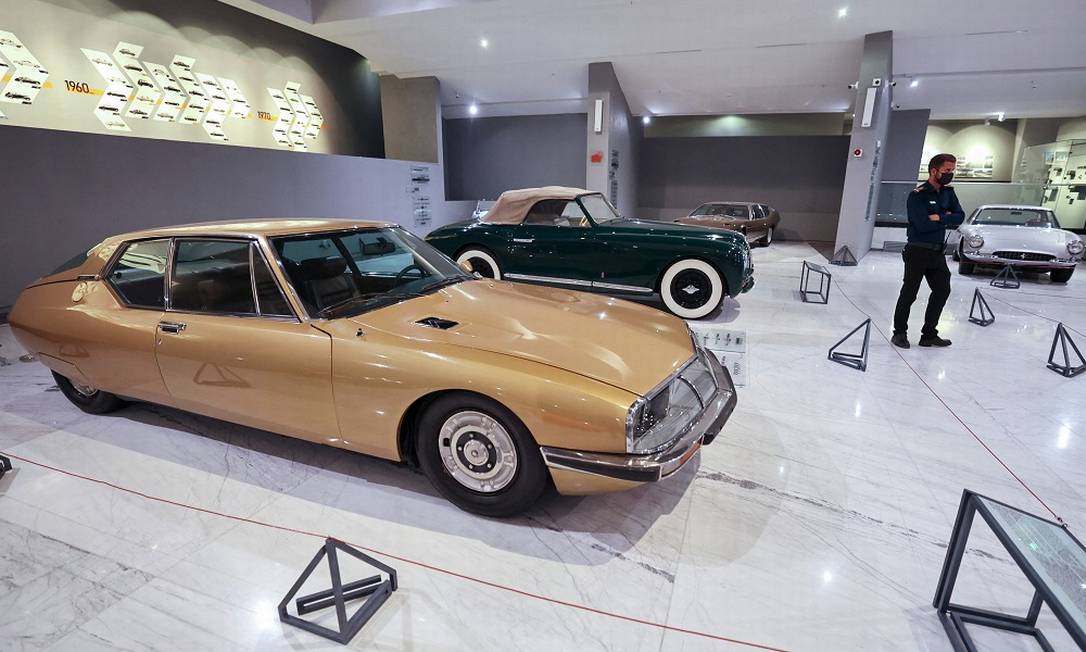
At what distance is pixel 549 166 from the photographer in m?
17.0

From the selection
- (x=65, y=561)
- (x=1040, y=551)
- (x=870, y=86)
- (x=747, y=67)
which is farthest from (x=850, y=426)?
(x=747, y=67)

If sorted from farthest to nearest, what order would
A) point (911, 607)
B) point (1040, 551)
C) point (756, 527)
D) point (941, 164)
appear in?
1. point (941, 164)
2. point (756, 527)
3. point (911, 607)
4. point (1040, 551)

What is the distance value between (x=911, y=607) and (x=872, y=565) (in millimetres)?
Result: 215

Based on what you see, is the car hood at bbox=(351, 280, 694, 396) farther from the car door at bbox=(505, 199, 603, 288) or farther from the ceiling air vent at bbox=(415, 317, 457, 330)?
the car door at bbox=(505, 199, 603, 288)

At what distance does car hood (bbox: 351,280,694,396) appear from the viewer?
7.06 ft

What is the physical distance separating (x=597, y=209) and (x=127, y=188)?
6.15 m

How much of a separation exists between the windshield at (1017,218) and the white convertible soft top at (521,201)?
753 centimetres

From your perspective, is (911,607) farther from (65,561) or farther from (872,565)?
(65,561)

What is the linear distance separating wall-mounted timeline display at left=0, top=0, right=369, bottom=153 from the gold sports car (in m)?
7.24

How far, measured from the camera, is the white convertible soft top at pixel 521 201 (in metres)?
6.24

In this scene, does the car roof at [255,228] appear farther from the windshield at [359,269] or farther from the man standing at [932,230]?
the man standing at [932,230]

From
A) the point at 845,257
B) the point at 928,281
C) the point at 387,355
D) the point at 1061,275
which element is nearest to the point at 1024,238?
the point at 1061,275

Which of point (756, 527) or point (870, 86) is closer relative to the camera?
point (756, 527)

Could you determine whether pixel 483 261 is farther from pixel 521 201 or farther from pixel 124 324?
pixel 124 324
